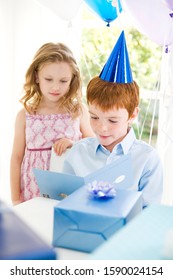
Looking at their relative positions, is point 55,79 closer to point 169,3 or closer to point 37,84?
point 37,84

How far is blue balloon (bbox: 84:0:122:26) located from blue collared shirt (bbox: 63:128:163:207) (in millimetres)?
572

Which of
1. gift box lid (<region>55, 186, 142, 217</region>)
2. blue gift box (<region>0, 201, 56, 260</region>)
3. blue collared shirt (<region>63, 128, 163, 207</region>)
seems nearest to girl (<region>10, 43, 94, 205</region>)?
blue collared shirt (<region>63, 128, 163, 207</region>)

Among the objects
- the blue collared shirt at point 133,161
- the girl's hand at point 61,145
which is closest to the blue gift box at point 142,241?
the blue collared shirt at point 133,161

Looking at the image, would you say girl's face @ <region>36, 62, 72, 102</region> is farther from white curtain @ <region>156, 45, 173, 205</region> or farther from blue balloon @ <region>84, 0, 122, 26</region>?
white curtain @ <region>156, 45, 173, 205</region>

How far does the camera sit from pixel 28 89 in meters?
1.95

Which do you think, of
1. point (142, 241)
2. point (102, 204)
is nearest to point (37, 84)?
point (102, 204)

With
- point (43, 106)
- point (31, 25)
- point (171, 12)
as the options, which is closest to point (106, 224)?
point (171, 12)

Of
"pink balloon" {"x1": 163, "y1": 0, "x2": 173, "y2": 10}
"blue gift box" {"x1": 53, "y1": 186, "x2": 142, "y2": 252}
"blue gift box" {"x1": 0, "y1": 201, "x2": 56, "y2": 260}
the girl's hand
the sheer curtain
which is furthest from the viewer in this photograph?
the sheer curtain

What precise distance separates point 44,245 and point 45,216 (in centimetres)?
44

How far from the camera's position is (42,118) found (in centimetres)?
196

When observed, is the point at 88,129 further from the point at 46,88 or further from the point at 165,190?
the point at 165,190

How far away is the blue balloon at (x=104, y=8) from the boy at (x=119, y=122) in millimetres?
397

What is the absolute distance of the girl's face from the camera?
6.00ft

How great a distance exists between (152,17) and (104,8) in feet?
0.69
